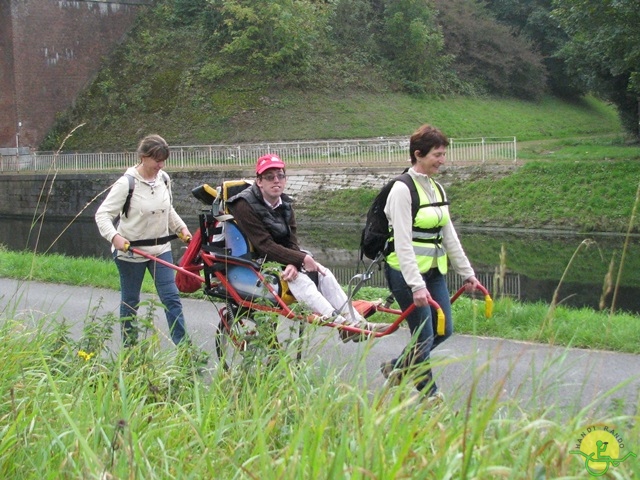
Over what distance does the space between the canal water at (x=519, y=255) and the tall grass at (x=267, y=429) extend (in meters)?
5.13

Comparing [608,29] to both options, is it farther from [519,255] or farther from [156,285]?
[156,285]

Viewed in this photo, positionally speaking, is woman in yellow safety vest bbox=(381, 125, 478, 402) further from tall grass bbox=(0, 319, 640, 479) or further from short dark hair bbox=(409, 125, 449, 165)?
tall grass bbox=(0, 319, 640, 479)

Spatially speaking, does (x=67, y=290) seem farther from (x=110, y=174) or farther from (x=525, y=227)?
(x=110, y=174)

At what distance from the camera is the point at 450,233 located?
6.07 meters

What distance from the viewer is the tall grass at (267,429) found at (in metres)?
2.99

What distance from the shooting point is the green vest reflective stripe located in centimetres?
576

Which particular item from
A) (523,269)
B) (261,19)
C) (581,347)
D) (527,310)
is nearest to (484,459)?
(581,347)

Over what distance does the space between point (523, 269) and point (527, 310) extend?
931cm

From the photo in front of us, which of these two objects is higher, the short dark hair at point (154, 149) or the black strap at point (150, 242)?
the short dark hair at point (154, 149)

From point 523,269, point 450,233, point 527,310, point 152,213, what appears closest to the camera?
point 450,233

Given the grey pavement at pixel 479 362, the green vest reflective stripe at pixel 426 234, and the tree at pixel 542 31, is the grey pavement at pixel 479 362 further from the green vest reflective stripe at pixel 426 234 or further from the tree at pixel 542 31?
the tree at pixel 542 31

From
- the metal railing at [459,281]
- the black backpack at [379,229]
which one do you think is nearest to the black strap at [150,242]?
the black backpack at [379,229]

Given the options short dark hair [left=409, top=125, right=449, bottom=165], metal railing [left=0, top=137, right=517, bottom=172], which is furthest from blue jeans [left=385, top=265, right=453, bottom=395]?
metal railing [left=0, top=137, right=517, bottom=172]

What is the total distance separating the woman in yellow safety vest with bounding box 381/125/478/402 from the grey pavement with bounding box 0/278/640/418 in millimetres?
261
